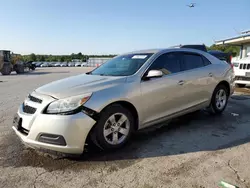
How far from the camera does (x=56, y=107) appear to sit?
313cm

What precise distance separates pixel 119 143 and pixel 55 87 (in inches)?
52.5

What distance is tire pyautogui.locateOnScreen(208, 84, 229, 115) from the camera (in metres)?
5.36

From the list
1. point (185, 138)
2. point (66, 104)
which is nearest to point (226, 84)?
point (185, 138)

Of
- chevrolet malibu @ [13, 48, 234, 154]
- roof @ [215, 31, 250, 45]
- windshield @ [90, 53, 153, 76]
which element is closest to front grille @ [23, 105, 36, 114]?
chevrolet malibu @ [13, 48, 234, 154]

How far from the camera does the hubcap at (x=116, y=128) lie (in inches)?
137

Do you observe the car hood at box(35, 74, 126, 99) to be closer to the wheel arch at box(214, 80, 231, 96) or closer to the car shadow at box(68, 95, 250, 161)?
the car shadow at box(68, 95, 250, 161)

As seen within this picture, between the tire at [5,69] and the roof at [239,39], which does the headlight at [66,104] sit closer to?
the roof at [239,39]

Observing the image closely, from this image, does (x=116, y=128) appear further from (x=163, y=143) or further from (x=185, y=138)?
(x=185, y=138)

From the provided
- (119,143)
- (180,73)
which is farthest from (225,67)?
(119,143)

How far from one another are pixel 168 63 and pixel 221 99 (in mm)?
2020

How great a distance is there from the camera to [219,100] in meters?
5.52

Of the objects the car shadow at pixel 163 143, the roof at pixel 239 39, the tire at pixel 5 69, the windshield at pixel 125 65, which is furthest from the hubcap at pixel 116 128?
the tire at pixel 5 69

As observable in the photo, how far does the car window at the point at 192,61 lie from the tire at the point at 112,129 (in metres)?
1.79

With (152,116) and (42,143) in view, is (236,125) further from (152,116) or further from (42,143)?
(42,143)
